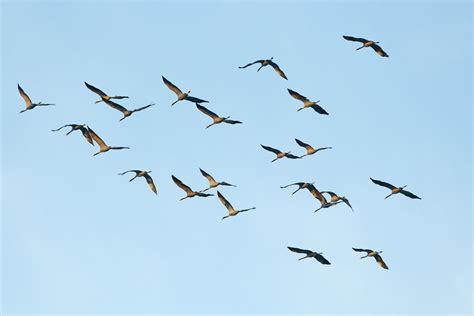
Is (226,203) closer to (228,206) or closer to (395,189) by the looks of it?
(228,206)

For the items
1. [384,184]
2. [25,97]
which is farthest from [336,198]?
[25,97]

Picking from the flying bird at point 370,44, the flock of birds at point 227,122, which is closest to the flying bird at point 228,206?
the flock of birds at point 227,122

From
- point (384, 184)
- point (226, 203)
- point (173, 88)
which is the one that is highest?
point (173, 88)

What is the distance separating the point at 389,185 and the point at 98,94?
20988 mm

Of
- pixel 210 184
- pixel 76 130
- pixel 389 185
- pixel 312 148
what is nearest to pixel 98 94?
pixel 76 130

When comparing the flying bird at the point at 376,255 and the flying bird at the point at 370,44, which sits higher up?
the flying bird at the point at 370,44

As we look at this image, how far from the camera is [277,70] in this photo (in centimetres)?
8562

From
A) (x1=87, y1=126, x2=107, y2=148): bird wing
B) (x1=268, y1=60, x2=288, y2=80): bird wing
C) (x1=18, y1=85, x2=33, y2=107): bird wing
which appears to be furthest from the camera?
(x1=18, y1=85, x2=33, y2=107): bird wing

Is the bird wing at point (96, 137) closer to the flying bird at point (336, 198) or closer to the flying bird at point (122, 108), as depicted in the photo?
the flying bird at point (122, 108)

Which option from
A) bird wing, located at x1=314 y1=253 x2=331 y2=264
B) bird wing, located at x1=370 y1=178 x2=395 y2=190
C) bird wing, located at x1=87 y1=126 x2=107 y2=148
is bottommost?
bird wing, located at x1=314 y1=253 x2=331 y2=264

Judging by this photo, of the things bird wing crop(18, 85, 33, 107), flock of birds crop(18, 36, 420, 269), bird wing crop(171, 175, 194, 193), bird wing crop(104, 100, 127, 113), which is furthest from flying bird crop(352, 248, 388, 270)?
bird wing crop(18, 85, 33, 107)

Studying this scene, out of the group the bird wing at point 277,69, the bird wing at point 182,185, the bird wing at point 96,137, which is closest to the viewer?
the bird wing at point 277,69

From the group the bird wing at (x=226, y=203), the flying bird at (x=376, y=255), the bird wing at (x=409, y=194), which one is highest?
the bird wing at (x=409, y=194)

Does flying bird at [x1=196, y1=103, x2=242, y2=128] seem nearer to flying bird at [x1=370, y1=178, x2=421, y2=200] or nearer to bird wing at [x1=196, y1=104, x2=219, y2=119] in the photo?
bird wing at [x1=196, y1=104, x2=219, y2=119]
